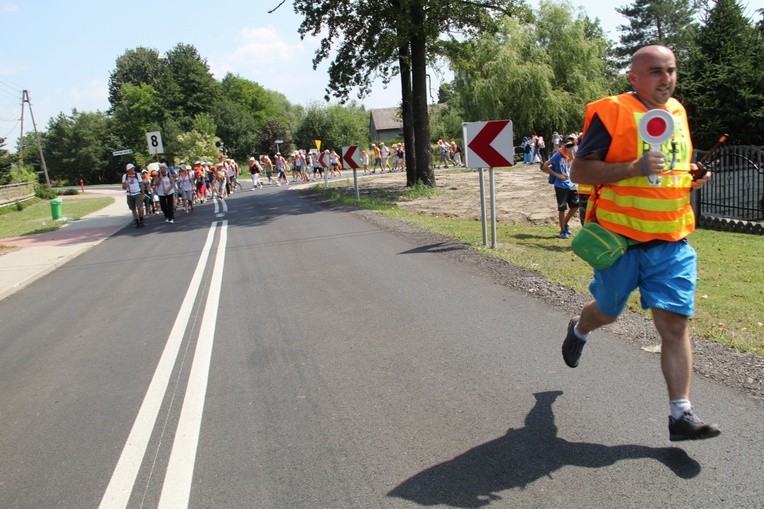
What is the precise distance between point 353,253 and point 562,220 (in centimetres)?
374

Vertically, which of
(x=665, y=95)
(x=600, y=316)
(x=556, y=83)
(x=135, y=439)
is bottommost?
(x=135, y=439)

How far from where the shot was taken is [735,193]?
13.9 meters

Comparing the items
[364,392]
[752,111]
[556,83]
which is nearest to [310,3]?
[752,111]

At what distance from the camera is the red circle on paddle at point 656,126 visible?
328 cm

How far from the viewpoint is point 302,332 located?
6340mm

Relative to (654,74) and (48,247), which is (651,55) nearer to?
(654,74)

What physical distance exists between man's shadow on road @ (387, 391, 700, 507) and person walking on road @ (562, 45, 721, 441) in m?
0.21

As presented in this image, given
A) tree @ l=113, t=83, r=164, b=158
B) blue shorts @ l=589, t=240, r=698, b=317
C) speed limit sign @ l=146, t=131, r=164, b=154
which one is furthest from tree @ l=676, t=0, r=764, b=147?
tree @ l=113, t=83, r=164, b=158

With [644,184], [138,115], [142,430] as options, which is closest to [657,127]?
[644,184]

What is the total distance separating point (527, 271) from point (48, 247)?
1291 cm

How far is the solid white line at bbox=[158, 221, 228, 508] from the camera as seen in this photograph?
342 cm

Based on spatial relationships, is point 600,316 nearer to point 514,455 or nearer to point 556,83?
point 514,455

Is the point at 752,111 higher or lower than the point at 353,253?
higher

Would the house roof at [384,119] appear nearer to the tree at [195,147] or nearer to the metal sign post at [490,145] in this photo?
the tree at [195,147]
